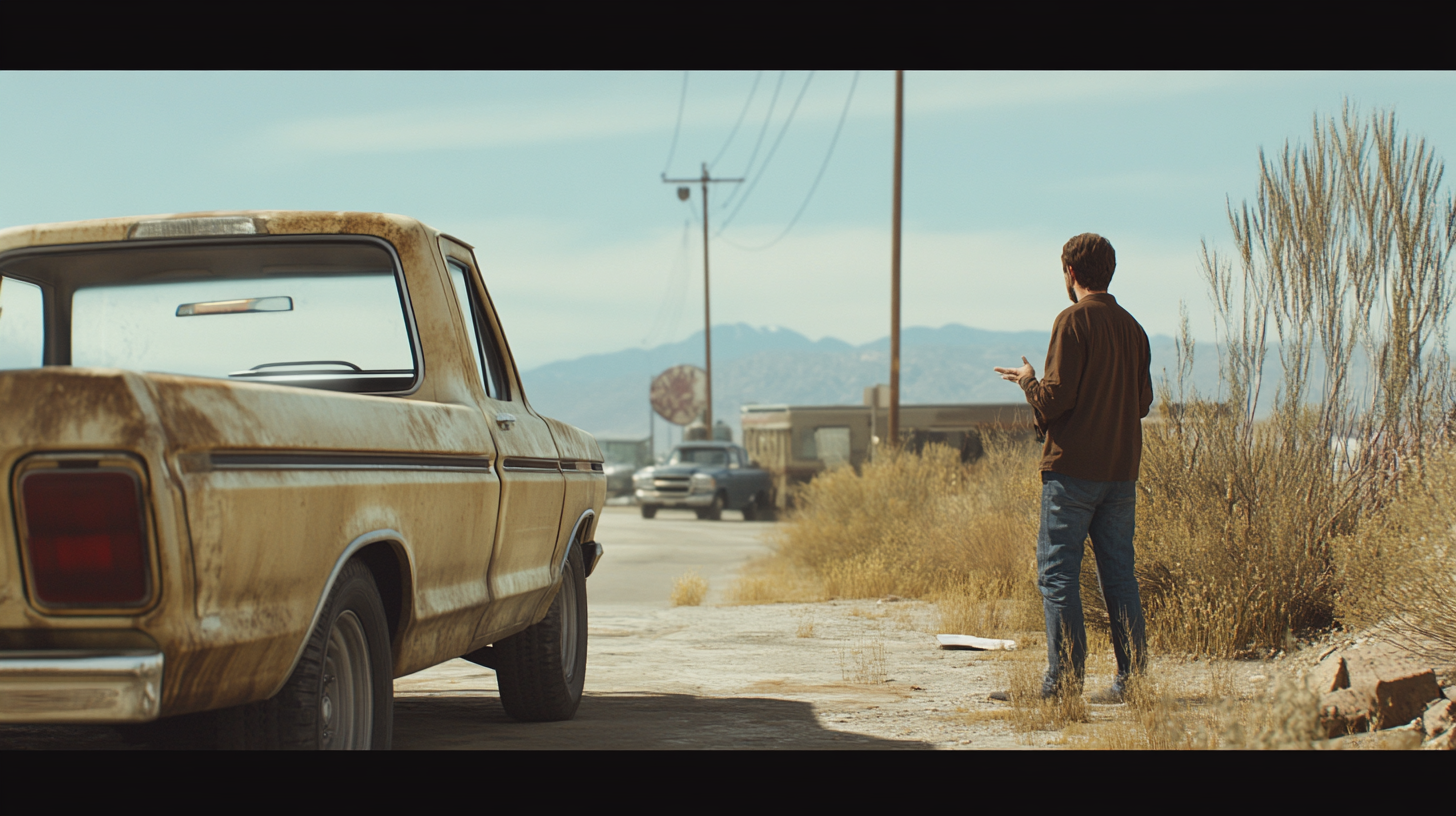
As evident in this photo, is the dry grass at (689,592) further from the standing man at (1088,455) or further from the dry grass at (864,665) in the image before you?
the standing man at (1088,455)

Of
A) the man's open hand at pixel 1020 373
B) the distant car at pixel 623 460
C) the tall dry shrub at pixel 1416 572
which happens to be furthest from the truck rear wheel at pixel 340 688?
the distant car at pixel 623 460

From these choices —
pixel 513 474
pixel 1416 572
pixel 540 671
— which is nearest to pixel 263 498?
pixel 513 474

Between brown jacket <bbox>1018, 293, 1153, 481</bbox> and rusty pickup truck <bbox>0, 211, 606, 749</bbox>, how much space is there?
2096 mm

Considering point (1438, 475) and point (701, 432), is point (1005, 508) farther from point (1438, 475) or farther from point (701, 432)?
point (701, 432)

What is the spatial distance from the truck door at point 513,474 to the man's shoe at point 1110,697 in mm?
2459

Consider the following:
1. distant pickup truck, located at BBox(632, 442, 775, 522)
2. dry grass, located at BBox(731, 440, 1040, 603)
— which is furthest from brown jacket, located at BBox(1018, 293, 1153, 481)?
distant pickup truck, located at BBox(632, 442, 775, 522)

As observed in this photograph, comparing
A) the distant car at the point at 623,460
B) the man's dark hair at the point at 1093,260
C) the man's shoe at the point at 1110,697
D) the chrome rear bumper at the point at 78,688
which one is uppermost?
the man's dark hair at the point at 1093,260

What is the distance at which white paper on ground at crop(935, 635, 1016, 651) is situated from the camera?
8.70 metres

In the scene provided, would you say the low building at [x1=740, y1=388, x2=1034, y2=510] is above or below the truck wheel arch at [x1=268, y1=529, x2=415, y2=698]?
below

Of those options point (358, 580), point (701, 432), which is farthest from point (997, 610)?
point (701, 432)

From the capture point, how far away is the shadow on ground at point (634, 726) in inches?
213

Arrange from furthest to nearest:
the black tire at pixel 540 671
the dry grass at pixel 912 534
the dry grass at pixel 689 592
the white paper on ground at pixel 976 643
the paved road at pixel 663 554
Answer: the paved road at pixel 663 554
the dry grass at pixel 689 592
the dry grass at pixel 912 534
the white paper on ground at pixel 976 643
the black tire at pixel 540 671

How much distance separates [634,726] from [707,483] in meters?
25.3

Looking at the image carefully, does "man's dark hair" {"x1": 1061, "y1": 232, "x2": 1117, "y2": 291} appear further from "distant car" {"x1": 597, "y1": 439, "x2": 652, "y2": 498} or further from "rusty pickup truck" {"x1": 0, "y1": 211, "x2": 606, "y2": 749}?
"distant car" {"x1": 597, "y1": 439, "x2": 652, "y2": 498}
